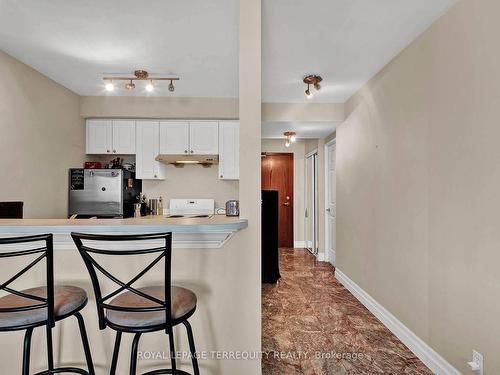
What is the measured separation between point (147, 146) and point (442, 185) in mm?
3443

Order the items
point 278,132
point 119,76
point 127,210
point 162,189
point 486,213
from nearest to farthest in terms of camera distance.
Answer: point 486,213
point 119,76
point 127,210
point 162,189
point 278,132

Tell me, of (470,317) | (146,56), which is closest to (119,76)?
(146,56)

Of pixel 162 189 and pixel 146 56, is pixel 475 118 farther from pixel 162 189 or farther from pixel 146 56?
pixel 162 189

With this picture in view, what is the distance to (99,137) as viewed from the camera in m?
3.94

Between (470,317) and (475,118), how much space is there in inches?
46.2

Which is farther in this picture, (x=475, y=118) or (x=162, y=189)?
(x=162, y=189)

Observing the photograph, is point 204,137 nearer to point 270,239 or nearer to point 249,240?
point 270,239

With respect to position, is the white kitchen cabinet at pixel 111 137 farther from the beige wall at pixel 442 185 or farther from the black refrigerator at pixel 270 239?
the beige wall at pixel 442 185

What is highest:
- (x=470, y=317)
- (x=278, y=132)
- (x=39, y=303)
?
(x=278, y=132)

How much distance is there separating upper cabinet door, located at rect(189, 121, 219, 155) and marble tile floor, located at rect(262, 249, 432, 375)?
2.02 m

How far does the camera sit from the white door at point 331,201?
4816 mm

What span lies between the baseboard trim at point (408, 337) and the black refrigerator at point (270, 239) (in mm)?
1064

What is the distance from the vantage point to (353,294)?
3.50 m

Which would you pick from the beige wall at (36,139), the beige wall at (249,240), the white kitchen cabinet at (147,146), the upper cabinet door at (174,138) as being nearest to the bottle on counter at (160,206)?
the white kitchen cabinet at (147,146)
